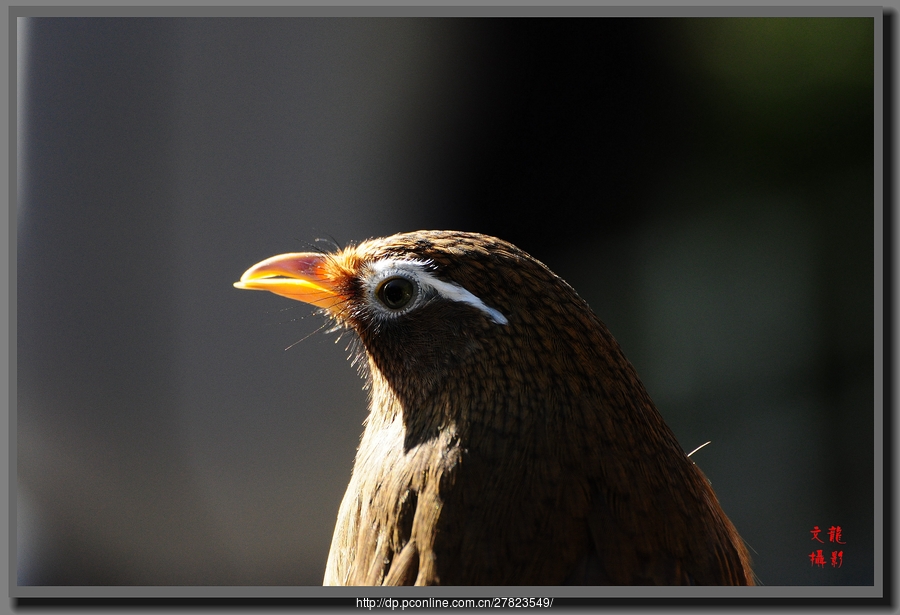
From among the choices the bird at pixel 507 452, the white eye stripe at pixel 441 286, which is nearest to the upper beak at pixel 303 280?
the bird at pixel 507 452

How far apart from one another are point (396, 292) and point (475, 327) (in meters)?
0.29

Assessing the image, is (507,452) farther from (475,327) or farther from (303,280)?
(303,280)

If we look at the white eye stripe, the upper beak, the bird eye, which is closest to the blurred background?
the upper beak

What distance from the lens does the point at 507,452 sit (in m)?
1.89

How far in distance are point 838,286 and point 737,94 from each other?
89cm

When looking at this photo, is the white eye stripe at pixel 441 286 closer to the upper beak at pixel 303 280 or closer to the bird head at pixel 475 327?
the bird head at pixel 475 327

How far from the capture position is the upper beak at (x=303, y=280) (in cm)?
230

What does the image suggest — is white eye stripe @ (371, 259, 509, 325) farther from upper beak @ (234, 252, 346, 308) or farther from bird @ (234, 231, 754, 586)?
upper beak @ (234, 252, 346, 308)

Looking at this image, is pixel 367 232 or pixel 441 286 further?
pixel 367 232

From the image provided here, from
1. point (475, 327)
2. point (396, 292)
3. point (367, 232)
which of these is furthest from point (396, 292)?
point (367, 232)

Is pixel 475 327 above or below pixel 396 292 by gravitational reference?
below

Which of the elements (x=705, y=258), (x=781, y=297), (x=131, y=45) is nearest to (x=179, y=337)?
(x=131, y=45)

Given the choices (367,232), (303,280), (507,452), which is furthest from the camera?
(367,232)

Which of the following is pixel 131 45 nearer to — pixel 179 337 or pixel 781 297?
pixel 179 337
